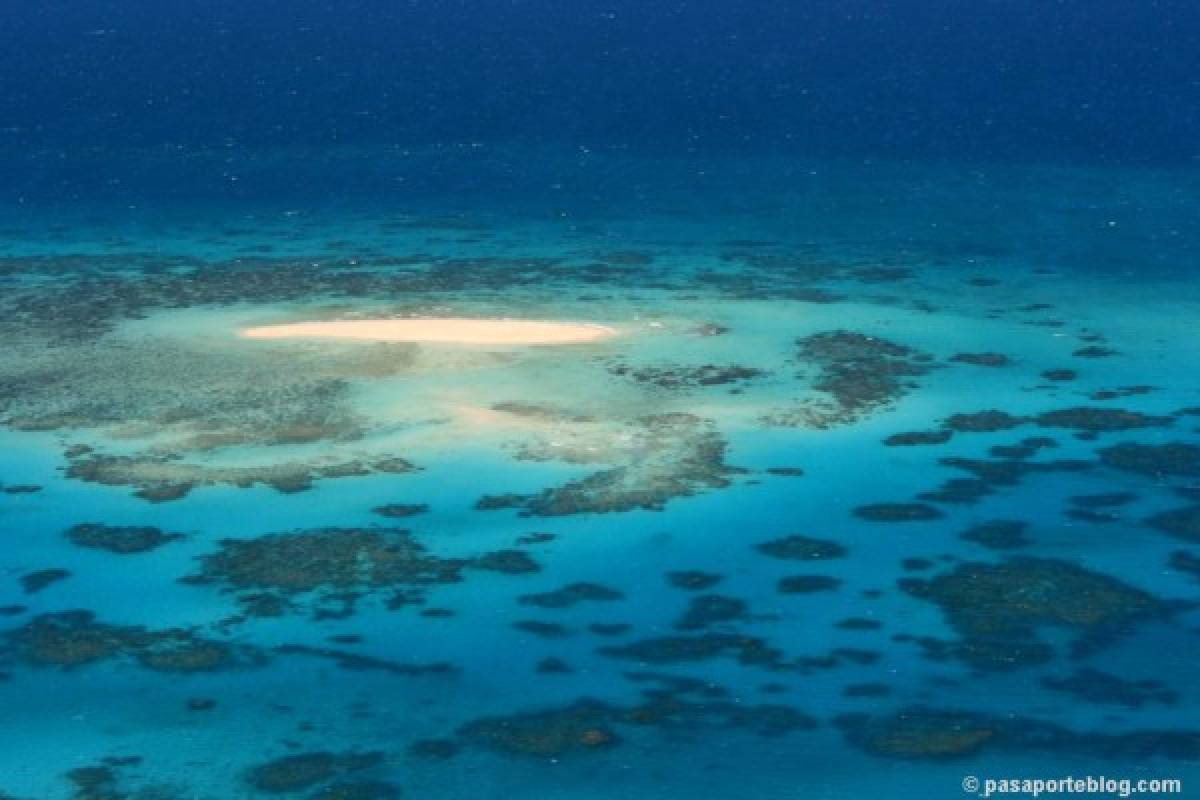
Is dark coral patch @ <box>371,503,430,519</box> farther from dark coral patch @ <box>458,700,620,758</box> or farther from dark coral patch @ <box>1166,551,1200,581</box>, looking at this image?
dark coral patch @ <box>1166,551,1200,581</box>

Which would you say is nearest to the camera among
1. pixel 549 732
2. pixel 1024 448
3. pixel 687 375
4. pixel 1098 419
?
pixel 549 732

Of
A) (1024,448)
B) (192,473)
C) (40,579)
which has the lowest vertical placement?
(40,579)

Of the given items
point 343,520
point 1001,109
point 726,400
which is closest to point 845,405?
point 726,400

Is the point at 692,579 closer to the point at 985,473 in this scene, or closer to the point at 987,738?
the point at 987,738

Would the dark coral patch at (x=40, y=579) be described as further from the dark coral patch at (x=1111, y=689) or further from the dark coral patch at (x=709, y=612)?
the dark coral patch at (x=1111, y=689)

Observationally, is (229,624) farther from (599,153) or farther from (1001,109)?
(1001,109)

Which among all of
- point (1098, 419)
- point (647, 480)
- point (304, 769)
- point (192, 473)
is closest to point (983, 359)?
point (1098, 419)

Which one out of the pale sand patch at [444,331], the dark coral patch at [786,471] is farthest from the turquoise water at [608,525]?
the pale sand patch at [444,331]
